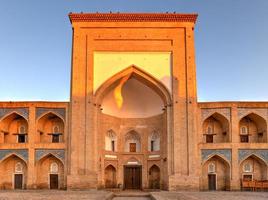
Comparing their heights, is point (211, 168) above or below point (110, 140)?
below

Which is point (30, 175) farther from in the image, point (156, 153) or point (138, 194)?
point (156, 153)

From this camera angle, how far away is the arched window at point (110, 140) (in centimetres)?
2594

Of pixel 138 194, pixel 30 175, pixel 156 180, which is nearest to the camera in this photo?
pixel 138 194

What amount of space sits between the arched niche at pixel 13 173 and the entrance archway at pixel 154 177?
775 cm

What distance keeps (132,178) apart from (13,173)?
7.32m

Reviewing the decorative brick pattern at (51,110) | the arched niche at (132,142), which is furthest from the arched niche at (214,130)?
the decorative brick pattern at (51,110)

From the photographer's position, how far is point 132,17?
23.7 meters

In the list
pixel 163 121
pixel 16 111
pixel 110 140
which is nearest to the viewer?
pixel 16 111

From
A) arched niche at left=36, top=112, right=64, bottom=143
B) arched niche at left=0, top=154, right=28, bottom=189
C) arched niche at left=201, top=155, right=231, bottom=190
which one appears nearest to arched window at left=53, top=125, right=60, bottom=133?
arched niche at left=36, top=112, right=64, bottom=143

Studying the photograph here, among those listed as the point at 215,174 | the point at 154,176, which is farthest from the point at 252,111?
the point at 154,176

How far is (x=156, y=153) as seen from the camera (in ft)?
84.4

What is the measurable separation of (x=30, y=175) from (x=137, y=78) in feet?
27.2

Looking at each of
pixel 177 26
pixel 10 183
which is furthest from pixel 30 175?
pixel 177 26

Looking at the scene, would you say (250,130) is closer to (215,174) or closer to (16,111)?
(215,174)
